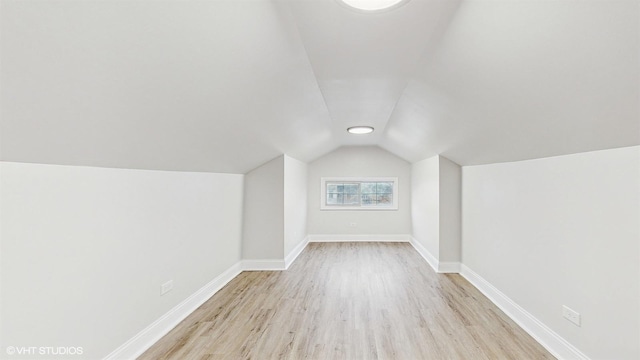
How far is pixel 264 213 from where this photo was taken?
450cm

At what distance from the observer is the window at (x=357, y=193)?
6.85 metres

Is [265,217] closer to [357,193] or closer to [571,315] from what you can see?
[357,193]

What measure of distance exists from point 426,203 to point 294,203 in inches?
95.9

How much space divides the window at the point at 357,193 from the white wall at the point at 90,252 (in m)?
4.24

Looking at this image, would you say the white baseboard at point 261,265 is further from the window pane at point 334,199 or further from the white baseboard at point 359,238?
the window pane at point 334,199

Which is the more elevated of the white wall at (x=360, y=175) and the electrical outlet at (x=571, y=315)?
the white wall at (x=360, y=175)

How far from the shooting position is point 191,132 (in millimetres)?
2217

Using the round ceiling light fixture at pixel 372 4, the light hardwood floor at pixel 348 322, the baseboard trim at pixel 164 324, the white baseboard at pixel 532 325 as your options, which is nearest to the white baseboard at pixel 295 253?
the light hardwood floor at pixel 348 322

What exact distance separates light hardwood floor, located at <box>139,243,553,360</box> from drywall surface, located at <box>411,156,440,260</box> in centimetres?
80

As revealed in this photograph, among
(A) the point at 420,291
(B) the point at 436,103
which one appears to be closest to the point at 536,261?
(A) the point at 420,291

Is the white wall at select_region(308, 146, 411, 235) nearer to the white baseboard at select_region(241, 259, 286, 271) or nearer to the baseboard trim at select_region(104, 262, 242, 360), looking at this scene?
the white baseboard at select_region(241, 259, 286, 271)

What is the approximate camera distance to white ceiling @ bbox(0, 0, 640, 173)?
112cm


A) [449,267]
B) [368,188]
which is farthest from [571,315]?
[368,188]

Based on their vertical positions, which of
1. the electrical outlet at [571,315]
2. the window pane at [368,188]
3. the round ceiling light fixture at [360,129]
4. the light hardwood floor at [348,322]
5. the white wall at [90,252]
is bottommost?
the light hardwood floor at [348,322]
